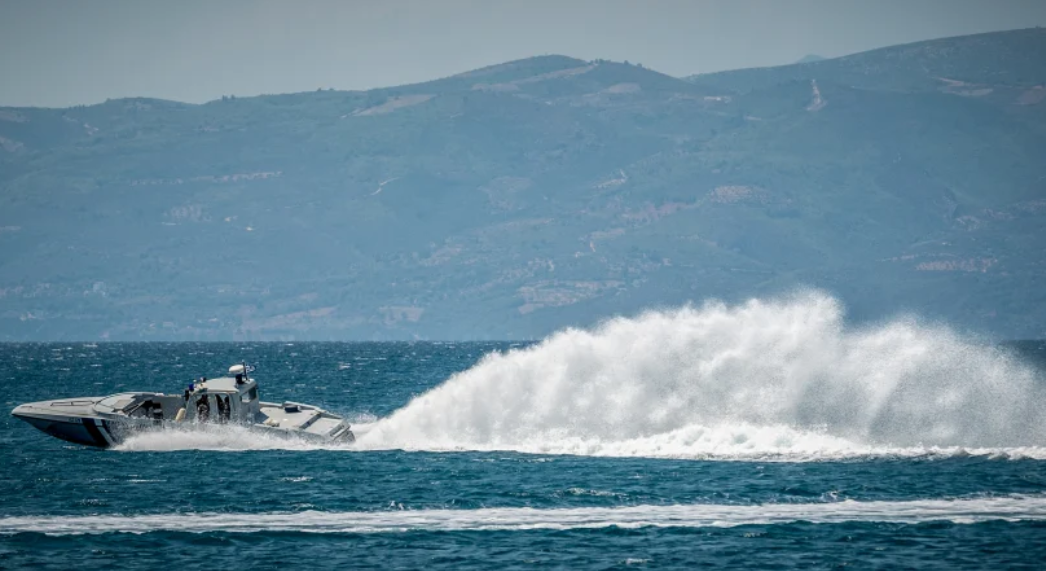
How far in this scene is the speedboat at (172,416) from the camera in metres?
57.4

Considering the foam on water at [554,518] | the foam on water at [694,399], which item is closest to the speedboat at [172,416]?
the foam on water at [694,399]

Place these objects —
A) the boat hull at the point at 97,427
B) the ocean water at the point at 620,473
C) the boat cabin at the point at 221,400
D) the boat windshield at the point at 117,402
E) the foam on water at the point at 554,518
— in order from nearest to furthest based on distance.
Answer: the ocean water at the point at 620,473, the foam on water at the point at 554,518, the boat cabin at the point at 221,400, the boat hull at the point at 97,427, the boat windshield at the point at 117,402

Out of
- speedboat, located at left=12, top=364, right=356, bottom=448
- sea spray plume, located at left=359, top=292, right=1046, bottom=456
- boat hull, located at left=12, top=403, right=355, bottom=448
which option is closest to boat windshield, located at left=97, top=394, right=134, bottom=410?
speedboat, located at left=12, top=364, right=356, bottom=448

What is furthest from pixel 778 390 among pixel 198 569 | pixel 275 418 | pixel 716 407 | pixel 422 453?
pixel 198 569

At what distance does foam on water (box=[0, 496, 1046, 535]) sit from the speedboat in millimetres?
14802

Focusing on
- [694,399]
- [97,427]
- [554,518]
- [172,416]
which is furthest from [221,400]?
[554,518]

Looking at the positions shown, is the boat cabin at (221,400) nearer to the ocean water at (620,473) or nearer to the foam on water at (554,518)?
the ocean water at (620,473)

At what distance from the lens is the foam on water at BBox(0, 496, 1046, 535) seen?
41.0 m

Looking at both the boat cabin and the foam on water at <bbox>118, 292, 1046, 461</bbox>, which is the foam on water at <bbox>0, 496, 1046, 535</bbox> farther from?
the boat cabin

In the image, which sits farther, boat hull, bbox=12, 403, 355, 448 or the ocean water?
boat hull, bbox=12, 403, 355, 448

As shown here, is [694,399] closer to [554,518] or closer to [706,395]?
[706,395]

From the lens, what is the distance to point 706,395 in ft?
183

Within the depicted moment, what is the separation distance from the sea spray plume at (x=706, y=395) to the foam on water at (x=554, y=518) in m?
9.79

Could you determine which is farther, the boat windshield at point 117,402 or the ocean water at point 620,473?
the boat windshield at point 117,402
